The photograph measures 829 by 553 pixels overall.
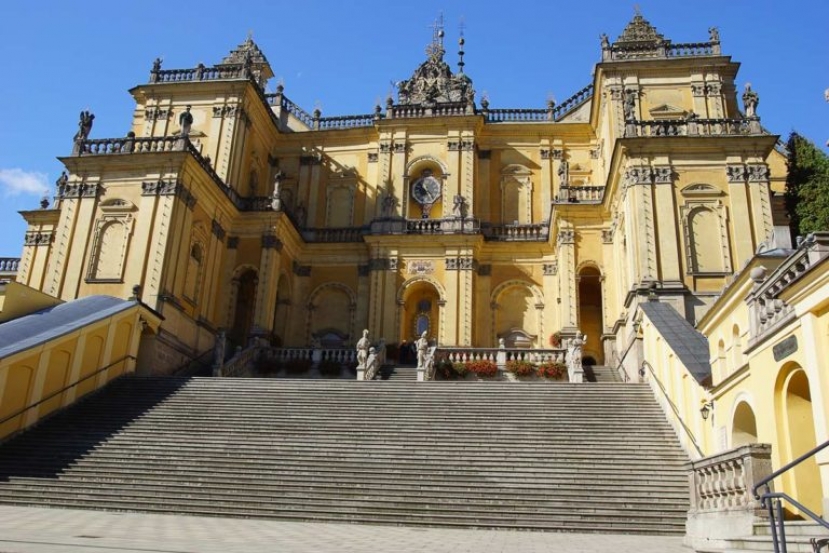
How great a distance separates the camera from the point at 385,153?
3428 cm

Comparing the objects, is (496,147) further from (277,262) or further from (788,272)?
(788,272)

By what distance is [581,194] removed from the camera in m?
30.7

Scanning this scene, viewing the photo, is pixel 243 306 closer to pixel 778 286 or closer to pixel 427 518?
pixel 427 518

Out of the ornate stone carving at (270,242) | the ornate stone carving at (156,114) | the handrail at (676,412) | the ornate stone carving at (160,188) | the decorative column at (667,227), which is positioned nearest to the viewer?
the handrail at (676,412)

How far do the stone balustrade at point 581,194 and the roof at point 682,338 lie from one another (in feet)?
32.5

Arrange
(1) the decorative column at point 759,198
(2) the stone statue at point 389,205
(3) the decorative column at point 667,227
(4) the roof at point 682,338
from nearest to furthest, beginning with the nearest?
1. (4) the roof at point 682,338
2. (3) the decorative column at point 667,227
3. (1) the decorative column at point 759,198
4. (2) the stone statue at point 389,205

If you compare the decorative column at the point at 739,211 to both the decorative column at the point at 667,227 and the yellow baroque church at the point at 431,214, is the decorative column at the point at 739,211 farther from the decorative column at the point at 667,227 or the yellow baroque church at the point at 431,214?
the decorative column at the point at 667,227

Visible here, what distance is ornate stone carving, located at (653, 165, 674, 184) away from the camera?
24500 millimetres

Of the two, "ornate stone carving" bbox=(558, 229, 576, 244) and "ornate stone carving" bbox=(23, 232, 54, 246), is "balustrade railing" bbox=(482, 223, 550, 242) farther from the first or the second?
"ornate stone carving" bbox=(23, 232, 54, 246)

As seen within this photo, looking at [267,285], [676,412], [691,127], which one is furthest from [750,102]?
[267,285]

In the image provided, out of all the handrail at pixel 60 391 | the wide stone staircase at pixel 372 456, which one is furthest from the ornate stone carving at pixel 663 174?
the handrail at pixel 60 391

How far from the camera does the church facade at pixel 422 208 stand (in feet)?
80.8

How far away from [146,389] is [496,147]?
833 inches

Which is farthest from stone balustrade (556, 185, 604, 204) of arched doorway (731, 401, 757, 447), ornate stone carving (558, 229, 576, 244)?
arched doorway (731, 401, 757, 447)
